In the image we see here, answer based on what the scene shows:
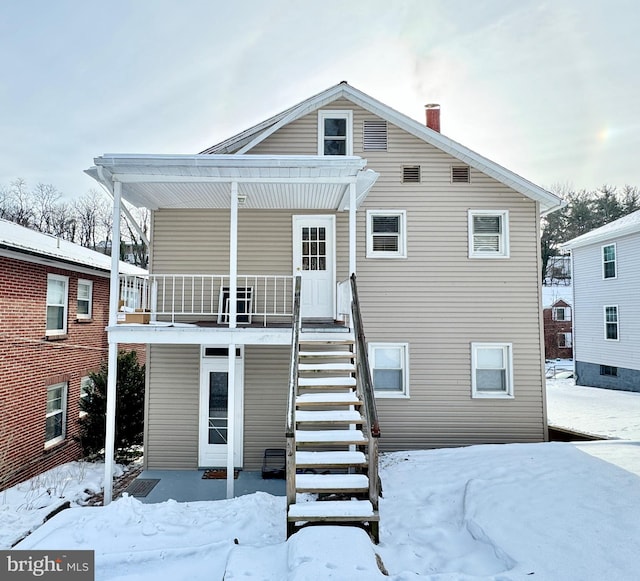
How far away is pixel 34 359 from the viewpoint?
991 centimetres

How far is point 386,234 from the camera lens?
30.5ft

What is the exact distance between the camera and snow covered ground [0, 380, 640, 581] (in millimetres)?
4020

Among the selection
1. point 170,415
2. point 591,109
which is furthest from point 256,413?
point 591,109

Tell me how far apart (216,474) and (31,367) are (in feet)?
18.7

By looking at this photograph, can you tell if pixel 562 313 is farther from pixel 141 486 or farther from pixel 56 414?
pixel 56 414

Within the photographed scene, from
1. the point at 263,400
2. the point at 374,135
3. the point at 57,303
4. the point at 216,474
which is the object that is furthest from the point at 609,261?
the point at 57,303

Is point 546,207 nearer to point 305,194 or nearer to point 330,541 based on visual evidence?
point 305,194

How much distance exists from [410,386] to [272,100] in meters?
9.48

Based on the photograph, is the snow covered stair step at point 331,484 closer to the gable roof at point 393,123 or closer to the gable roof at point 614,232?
the gable roof at point 393,123

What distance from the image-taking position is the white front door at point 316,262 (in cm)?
902

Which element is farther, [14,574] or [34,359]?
[34,359]

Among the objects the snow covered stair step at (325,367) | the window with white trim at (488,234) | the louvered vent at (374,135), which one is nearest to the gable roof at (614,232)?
the window with white trim at (488,234)

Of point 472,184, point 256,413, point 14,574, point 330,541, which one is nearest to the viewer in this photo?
point 330,541

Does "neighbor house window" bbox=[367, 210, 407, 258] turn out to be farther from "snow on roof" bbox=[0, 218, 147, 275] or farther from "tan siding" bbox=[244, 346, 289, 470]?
"snow on roof" bbox=[0, 218, 147, 275]
